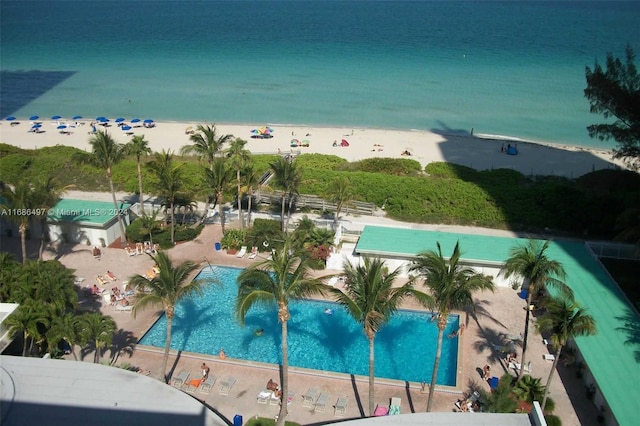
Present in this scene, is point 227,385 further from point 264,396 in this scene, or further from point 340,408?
point 340,408

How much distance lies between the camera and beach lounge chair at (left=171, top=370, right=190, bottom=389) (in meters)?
22.6

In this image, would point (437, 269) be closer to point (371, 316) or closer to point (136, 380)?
point (371, 316)

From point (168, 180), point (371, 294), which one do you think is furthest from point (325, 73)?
point (371, 294)

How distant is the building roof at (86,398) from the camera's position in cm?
1636

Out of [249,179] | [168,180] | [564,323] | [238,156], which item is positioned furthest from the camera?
[249,179]

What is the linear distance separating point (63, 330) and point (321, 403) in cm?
957

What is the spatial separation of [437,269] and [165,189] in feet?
64.0

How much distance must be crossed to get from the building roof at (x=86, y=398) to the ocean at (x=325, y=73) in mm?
53072

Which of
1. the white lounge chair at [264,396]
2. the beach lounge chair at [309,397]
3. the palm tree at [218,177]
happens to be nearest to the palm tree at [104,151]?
the palm tree at [218,177]

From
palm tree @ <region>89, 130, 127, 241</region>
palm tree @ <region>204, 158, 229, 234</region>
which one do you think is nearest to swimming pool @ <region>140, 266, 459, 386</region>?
palm tree @ <region>204, 158, 229, 234</region>

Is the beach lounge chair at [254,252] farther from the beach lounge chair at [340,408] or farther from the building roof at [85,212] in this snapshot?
the beach lounge chair at [340,408]

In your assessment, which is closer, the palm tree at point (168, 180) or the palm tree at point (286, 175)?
the palm tree at point (286, 175)

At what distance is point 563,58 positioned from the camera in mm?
113125

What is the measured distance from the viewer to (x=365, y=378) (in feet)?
76.3
